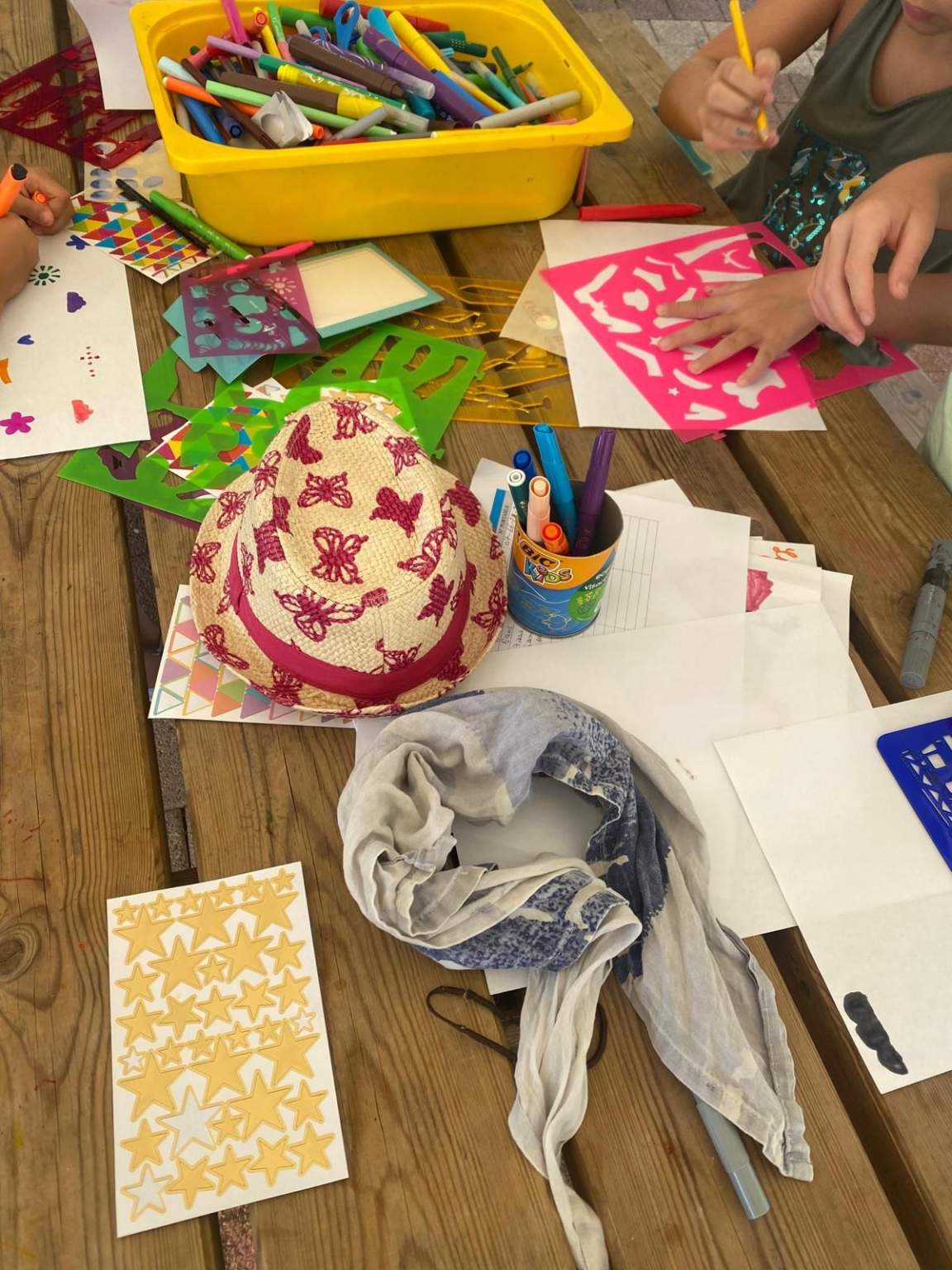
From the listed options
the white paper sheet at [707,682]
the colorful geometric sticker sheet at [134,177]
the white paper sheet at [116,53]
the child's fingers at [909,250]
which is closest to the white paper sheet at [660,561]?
the white paper sheet at [707,682]

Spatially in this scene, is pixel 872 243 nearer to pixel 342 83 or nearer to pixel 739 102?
pixel 739 102

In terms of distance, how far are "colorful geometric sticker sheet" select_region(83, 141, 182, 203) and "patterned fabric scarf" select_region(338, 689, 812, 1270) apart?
26.4 inches

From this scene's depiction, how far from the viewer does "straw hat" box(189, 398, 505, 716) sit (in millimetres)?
539

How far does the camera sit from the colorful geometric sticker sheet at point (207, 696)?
2.02 feet

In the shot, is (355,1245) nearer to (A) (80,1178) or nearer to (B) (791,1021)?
(A) (80,1178)

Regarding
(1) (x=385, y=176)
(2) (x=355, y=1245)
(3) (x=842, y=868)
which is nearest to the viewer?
(2) (x=355, y=1245)

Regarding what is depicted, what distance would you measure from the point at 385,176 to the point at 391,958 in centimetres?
69

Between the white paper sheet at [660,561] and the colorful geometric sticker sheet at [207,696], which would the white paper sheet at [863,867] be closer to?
the white paper sheet at [660,561]

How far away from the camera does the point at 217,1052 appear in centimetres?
50

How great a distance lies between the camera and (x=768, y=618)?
0.70 metres

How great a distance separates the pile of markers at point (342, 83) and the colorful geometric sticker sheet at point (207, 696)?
50 centimetres

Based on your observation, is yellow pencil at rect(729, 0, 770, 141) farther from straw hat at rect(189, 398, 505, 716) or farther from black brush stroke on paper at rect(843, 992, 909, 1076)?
black brush stroke on paper at rect(843, 992, 909, 1076)

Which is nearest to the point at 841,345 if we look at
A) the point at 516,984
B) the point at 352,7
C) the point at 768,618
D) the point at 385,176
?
the point at 768,618

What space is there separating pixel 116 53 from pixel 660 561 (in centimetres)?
85
